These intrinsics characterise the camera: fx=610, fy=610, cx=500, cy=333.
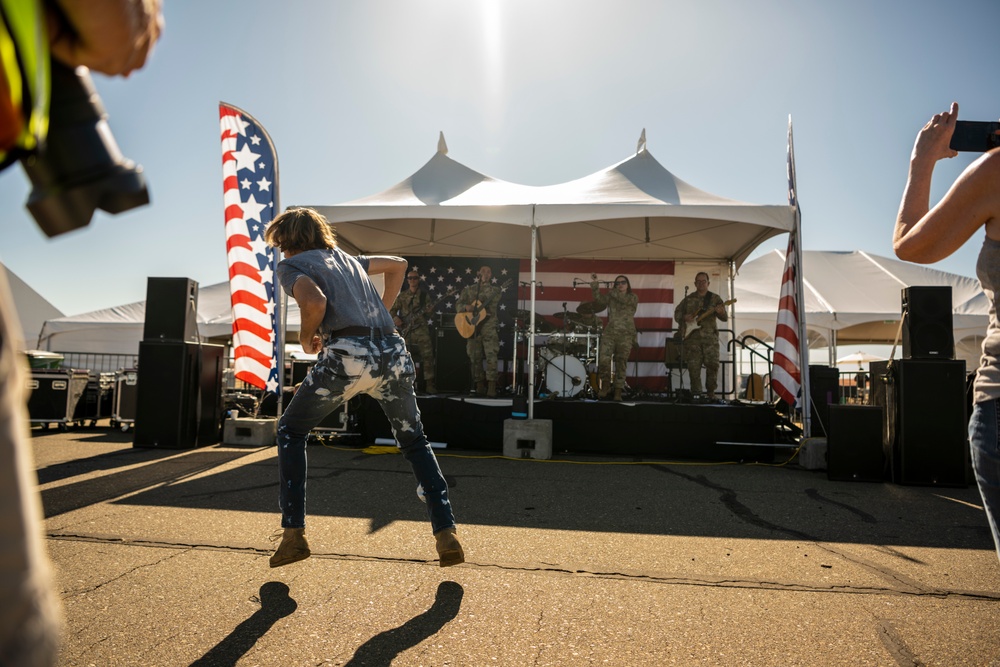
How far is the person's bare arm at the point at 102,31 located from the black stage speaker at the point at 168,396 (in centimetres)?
664

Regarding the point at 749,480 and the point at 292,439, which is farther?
the point at 749,480

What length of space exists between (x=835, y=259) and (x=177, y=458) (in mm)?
20194

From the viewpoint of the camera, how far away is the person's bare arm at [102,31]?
0.76 metres

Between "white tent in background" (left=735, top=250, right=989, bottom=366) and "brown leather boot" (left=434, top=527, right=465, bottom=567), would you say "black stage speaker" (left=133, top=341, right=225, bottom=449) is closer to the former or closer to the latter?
"brown leather boot" (left=434, top=527, right=465, bottom=567)

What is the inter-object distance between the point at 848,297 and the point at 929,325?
1346cm

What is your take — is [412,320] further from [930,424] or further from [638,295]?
[930,424]

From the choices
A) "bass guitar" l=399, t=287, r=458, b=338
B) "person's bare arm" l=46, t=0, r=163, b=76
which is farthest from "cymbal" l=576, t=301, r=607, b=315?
"person's bare arm" l=46, t=0, r=163, b=76

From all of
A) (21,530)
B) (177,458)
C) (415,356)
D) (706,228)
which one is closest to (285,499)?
(21,530)

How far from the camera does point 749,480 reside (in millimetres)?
5676

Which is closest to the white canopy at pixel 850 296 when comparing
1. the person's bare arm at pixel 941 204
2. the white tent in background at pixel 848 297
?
the white tent in background at pixel 848 297

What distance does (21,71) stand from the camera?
2.03 feet

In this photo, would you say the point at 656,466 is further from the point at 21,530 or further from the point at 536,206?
the point at 21,530

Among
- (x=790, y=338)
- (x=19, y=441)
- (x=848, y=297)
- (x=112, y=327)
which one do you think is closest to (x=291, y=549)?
(x=19, y=441)

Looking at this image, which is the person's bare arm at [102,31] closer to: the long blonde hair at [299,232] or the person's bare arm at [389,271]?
the long blonde hair at [299,232]
